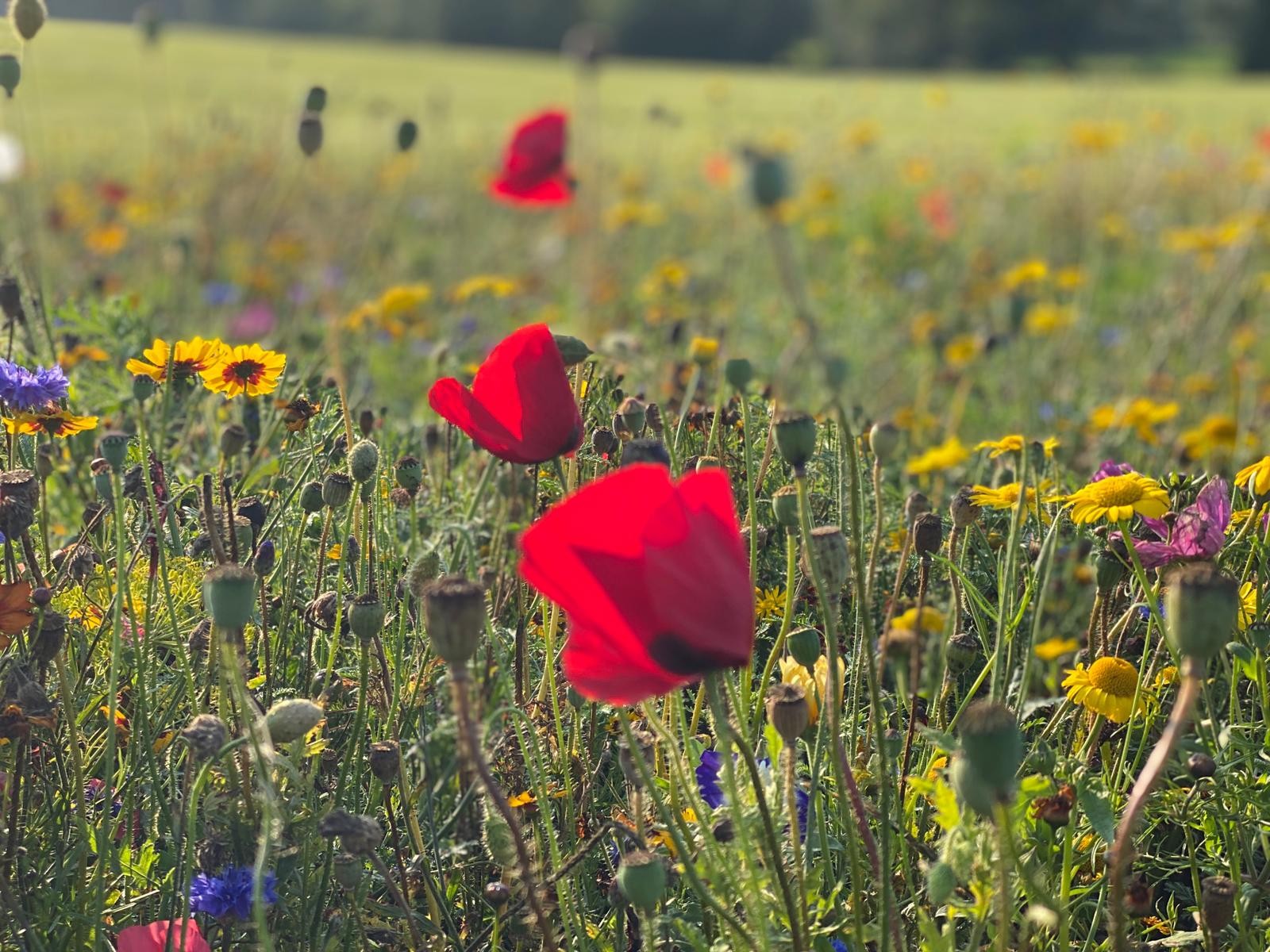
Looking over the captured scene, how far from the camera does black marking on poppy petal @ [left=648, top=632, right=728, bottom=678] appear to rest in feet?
2.44

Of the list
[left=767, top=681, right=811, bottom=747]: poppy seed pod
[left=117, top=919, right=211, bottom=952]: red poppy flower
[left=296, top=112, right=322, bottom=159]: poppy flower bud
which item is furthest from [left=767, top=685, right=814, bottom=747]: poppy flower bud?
[left=296, top=112, right=322, bottom=159]: poppy flower bud

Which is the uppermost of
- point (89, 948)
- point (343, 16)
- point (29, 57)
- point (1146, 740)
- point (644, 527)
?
point (343, 16)

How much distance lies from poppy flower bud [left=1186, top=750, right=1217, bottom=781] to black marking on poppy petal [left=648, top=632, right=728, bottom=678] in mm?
493

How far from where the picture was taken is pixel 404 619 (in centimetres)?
115

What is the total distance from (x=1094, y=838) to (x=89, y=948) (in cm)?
76

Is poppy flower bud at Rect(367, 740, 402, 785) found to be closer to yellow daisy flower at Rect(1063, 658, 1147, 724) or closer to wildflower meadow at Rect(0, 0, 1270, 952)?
wildflower meadow at Rect(0, 0, 1270, 952)

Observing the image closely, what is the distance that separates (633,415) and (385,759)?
0.37m

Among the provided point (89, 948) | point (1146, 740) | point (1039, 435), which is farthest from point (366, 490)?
point (1039, 435)

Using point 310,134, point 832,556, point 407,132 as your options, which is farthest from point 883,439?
point 407,132

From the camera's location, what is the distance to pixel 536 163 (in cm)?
Result: 252

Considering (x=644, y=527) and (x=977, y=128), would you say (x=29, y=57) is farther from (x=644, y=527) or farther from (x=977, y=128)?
(x=977, y=128)

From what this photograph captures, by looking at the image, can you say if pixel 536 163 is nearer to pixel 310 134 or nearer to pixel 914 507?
pixel 310 134

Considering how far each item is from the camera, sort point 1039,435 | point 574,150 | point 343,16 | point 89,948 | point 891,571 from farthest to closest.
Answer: point 343,16
point 574,150
point 1039,435
point 891,571
point 89,948

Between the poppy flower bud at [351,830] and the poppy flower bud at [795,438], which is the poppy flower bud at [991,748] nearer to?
the poppy flower bud at [795,438]
